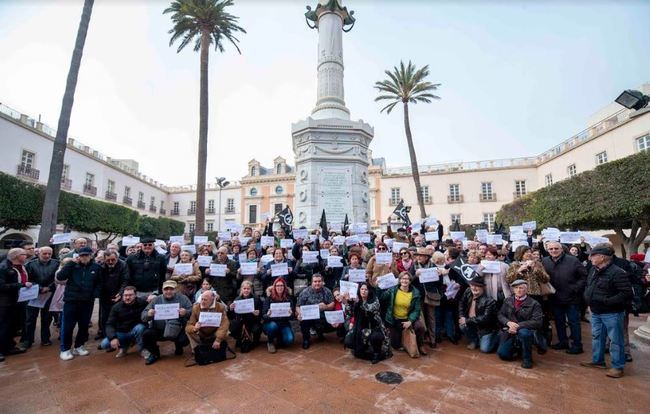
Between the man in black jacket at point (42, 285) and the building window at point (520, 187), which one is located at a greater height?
the building window at point (520, 187)

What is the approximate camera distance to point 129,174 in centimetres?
4225

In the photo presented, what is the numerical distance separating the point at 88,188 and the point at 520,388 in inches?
1656

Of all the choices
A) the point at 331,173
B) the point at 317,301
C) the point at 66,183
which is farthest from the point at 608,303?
the point at 66,183

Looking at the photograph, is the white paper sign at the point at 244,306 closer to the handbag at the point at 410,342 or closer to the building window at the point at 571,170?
the handbag at the point at 410,342

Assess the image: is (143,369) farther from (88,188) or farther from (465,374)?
(88,188)

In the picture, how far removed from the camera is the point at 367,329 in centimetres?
507

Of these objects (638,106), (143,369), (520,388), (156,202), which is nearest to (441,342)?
(520,388)

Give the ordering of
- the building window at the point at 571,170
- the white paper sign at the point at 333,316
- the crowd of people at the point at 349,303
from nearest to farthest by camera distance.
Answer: the crowd of people at the point at 349,303, the white paper sign at the point at 333,316, the building window at the point at 571,170

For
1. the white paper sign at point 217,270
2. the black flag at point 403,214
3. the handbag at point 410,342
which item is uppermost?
the black flag at point 403,214

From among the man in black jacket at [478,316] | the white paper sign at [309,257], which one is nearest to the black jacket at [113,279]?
the white paper sign at [309,257]

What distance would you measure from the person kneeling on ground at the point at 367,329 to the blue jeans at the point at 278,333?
105 centimetres

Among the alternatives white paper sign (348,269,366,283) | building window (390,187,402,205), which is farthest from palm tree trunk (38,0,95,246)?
building window (390,187,402,205)

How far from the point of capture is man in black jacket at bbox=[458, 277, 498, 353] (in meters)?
5.29

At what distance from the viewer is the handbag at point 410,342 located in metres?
5.04
